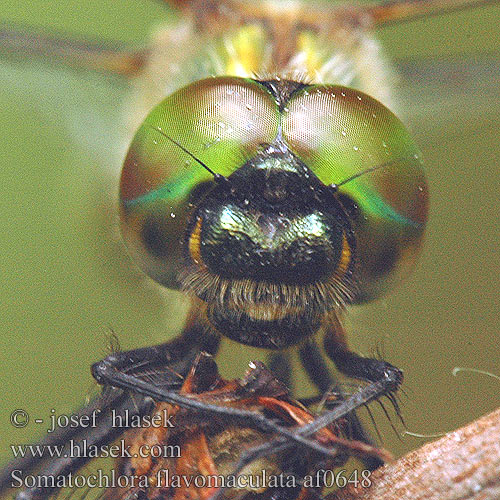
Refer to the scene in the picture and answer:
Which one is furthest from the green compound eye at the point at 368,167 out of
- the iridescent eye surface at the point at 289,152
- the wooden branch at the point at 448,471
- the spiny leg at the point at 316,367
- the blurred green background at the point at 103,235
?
the blurred green background at the point at 103,235

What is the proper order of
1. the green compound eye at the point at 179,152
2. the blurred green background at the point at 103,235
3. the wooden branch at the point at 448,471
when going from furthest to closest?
the blurred green background at the point at 103,235 < the green compound eye at the point at 179,152 < the wooden branch at the point at 448,471

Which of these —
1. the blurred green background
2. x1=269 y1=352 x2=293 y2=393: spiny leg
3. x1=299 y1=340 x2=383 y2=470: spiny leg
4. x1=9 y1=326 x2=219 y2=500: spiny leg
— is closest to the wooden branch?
x1=9 y1=326 x2=219 y2=500: spiny leg

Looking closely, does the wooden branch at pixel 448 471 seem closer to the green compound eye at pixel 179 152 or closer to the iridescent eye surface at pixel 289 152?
the iridescent eye surface at pixel 289 152

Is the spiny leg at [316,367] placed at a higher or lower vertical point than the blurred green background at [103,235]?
lower

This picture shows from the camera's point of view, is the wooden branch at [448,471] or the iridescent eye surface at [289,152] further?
the iridescent eye surface at [289,152]

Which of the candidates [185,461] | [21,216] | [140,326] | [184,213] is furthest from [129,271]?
[185,461]

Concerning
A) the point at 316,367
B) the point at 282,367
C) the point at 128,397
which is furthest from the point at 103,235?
the point at 128,397

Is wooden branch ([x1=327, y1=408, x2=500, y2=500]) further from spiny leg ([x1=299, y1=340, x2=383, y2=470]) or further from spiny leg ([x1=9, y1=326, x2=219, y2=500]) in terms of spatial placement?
spiny leg ([x1=299, y1=340, x2=383, y2=470])
